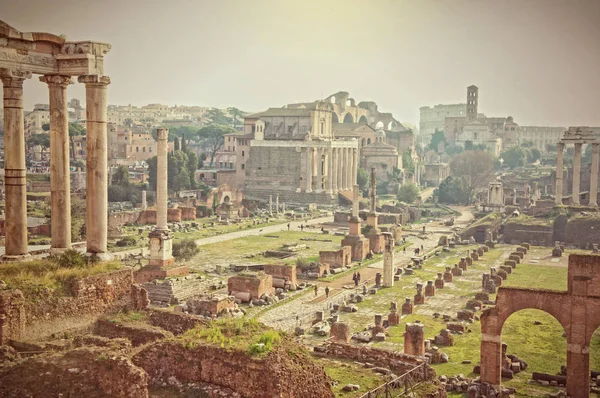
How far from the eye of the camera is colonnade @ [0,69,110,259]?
14930 millimetres

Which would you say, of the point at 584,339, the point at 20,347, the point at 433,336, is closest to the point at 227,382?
the point at 20,347

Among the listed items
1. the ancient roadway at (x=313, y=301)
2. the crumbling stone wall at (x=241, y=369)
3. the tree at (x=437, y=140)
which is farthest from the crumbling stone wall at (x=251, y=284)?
the tree at (x=437, y=140)

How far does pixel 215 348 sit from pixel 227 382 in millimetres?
→ 617

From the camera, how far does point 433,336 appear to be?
2220 centimetres

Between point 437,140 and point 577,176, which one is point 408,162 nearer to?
point 577,176

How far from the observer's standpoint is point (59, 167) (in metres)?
15.9

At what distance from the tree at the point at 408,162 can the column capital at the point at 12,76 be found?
2948 inches

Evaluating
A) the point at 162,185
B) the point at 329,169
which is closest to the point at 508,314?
the point at 162,185

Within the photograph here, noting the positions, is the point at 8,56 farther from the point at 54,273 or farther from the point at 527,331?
the point at 527,331

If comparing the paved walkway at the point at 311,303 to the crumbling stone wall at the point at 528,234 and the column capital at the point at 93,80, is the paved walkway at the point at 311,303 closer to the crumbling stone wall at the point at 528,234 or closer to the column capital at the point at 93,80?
the column capital at the point at 93,80

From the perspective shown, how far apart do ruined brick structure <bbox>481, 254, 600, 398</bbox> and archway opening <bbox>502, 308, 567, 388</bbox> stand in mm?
861

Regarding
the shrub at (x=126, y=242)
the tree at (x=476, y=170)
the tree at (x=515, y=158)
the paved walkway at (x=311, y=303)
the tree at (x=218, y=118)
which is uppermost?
the tree at (x=218, y=118)

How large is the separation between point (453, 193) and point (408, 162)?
20.9 meters

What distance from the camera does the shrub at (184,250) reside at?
34.7 meters
